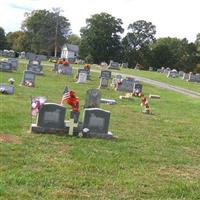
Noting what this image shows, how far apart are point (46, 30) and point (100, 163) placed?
97.7 meters

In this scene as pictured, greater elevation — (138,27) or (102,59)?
(138,27)

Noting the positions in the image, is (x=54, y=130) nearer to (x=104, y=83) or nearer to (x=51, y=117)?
(x=51, y=117)

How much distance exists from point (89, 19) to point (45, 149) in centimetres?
9136

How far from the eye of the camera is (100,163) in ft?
35.1

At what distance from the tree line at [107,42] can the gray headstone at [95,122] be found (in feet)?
252

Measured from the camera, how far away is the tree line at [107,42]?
98.1m

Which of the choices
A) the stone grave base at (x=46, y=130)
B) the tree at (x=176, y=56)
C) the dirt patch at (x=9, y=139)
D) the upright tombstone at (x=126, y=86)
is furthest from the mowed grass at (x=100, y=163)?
the tree at (x=176, y=56)

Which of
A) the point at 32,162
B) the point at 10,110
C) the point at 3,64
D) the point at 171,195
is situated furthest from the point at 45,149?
the point at 3,64

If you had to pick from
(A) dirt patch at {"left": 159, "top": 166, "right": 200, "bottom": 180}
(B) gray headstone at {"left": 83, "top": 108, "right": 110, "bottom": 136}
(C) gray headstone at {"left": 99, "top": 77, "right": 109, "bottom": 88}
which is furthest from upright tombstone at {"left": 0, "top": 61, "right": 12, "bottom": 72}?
(A) dirt patch at {"left": 159, "top": 166, "right": 200, "bottom": 180}

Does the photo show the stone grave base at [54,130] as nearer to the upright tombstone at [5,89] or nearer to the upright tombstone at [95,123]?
the upright tombstone at [95,123]

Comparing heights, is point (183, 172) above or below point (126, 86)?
above

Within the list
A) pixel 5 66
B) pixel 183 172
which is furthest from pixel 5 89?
pixel 5 66

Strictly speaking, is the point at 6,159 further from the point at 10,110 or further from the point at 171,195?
the point at 10,110

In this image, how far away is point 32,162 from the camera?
10266 millimetres
